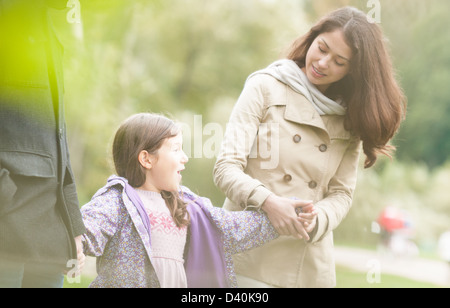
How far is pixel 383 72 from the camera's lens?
1.71m

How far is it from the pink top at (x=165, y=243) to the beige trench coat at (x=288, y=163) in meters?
0.22

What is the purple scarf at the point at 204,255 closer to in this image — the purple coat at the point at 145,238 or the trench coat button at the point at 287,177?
the purple coat at the point at 145,238

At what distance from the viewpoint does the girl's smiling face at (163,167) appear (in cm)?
158

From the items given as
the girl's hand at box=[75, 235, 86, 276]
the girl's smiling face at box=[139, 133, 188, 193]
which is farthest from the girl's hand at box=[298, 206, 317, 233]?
the girl's hand at box=[75, 235, 86, 276]

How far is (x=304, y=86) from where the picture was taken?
171 centimetres

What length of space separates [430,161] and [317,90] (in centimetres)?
568

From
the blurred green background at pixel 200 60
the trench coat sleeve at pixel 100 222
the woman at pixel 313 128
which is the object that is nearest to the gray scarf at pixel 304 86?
the woman at pixel 313 128

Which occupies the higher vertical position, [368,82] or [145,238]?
[368,82]

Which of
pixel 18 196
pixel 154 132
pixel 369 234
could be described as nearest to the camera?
pixel 18 196

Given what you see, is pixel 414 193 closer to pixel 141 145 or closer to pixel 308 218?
pixel 308 218

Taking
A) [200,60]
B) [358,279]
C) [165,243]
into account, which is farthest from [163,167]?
[200,60]

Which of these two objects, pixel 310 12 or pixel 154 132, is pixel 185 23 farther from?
pixel 154 132

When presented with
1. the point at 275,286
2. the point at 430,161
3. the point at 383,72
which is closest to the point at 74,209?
the point at 275,286

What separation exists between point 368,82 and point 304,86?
19 centimetres
